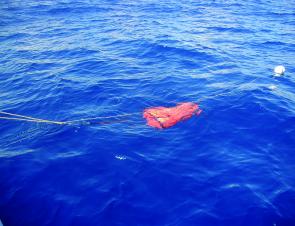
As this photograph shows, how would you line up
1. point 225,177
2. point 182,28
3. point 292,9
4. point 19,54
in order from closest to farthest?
point 225,177 → point 19,54 → point 182,28 → point 292,9

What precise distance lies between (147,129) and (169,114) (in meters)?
0.87

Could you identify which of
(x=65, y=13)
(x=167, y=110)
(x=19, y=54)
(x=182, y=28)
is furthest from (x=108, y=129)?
(x=65, y=13)

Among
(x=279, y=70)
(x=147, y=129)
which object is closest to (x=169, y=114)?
(x=147, y=129)

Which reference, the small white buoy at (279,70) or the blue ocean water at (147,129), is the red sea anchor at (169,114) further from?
the small white buoy at (279,70)

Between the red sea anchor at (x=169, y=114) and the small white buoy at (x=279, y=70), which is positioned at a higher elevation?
the small white buoy at (x=279, y=70)

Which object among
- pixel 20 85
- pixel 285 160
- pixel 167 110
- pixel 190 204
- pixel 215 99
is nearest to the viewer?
pixel 190 204

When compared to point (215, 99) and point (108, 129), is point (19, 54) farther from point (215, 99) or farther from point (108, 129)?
point (215, 99)

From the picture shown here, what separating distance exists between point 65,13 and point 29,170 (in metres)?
17.0

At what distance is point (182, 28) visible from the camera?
17969 millimetres

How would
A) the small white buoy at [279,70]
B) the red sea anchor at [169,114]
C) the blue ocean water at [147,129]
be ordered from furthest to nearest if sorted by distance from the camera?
the small white buoy at [279,70], the red sea anchor at [169,114], the blue ocean water at [147,129]

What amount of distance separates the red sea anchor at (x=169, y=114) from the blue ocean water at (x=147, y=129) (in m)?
0.23

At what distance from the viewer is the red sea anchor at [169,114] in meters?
9.02

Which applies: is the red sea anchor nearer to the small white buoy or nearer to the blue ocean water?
the blue ocean water

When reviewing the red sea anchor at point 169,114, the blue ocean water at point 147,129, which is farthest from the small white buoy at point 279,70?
the red sea anchor at point 169,114
